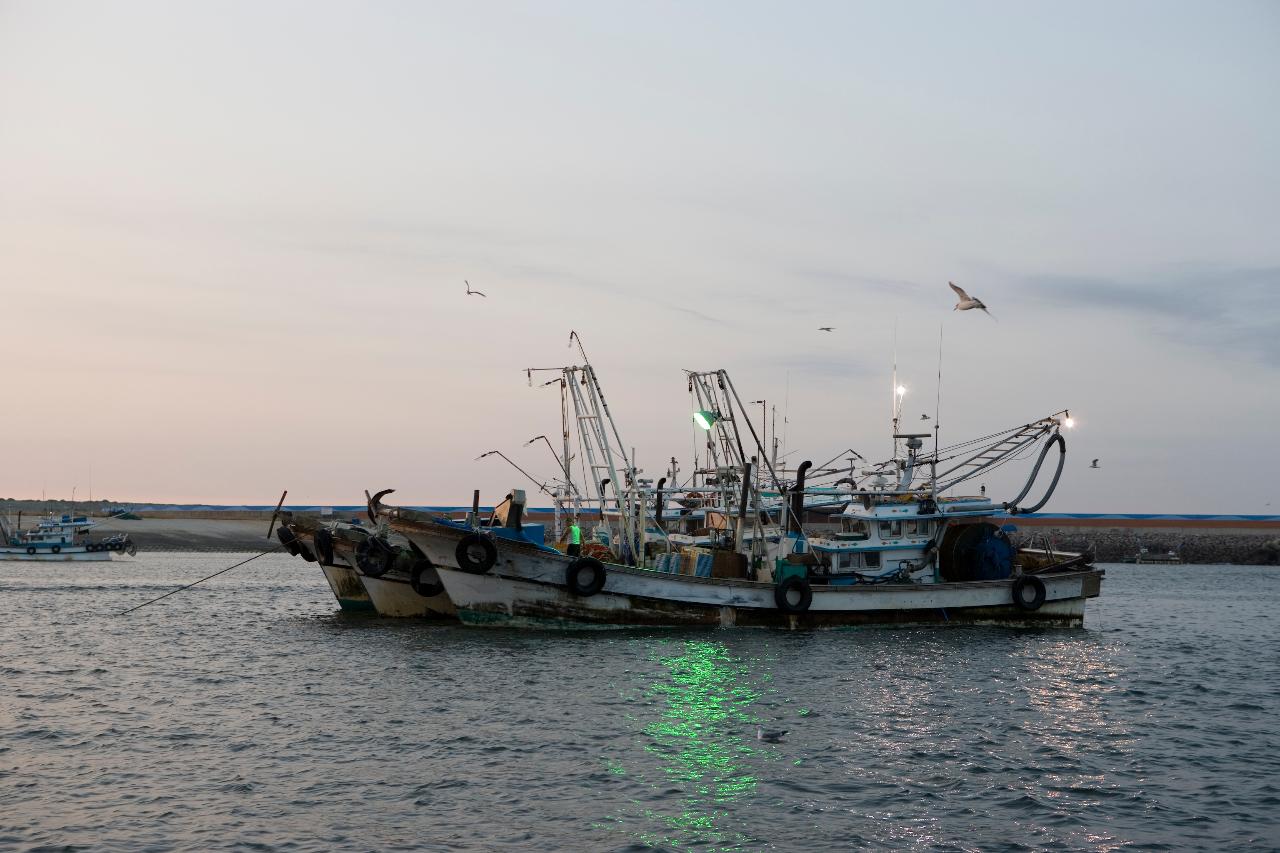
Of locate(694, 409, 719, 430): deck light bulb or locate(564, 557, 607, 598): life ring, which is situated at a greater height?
locate(694, 409, 719, 430): deck light bulb

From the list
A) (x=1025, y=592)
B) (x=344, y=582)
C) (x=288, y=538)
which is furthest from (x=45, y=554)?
(x=1025, y=592)

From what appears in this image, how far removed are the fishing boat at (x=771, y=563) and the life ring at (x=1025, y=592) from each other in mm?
47

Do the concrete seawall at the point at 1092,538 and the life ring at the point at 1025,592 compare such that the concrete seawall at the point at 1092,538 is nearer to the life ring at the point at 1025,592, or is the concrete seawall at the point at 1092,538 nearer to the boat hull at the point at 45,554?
the boat hull at the point at 45,554

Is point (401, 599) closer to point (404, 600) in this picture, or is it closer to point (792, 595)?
point (404, 600)

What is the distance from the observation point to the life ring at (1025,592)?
38.9 metres

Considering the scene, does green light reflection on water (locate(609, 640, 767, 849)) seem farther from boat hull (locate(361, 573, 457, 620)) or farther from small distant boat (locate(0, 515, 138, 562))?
small distant boat (locate(0, 515, 138, 562))

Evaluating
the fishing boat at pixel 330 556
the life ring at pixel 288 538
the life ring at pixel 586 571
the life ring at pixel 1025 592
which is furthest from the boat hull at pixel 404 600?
the life ring at pixel 1025 592

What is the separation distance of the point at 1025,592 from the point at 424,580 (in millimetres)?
19976

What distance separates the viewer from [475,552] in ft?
111

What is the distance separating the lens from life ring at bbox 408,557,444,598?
38.9 metres

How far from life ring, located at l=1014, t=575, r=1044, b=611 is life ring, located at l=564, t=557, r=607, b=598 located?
14.3 meters

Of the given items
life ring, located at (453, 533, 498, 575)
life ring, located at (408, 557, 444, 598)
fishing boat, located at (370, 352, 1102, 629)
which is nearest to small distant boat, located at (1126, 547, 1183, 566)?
fishing boat, located at (370, 352, 1102, 629)

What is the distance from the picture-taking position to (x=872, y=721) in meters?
Answer: 22.8

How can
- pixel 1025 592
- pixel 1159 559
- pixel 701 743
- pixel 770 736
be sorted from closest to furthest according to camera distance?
pixel 701 743
pixel 770 736
pixel 1025 592
pixel 1159 559
